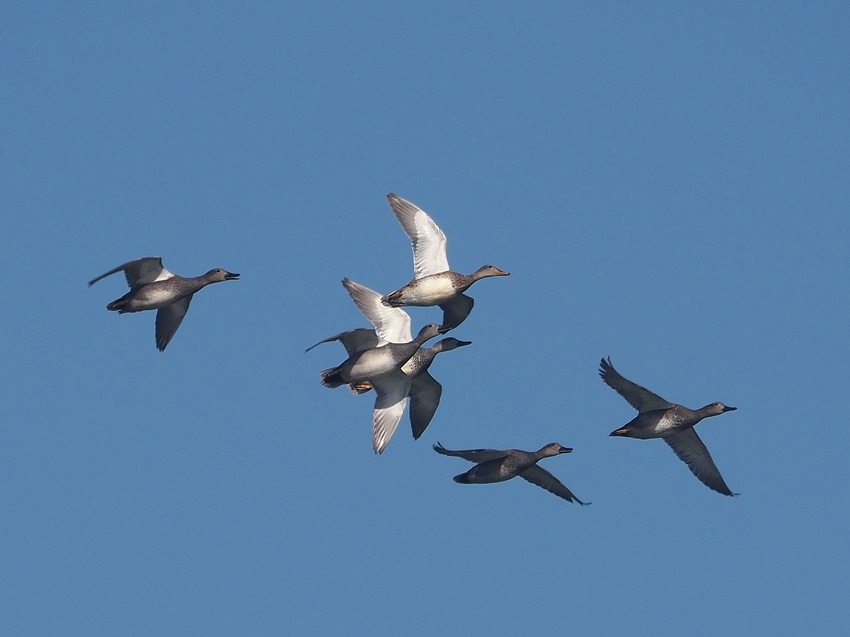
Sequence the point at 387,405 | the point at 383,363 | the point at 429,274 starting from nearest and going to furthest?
the point at 383,363, the point at 387,405, the point at 429,274

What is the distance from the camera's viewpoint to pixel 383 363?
26531 millimetres

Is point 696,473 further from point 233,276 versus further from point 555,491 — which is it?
point 233,276

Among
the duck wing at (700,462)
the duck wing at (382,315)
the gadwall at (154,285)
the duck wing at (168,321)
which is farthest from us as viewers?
the duck wing at (700,462)

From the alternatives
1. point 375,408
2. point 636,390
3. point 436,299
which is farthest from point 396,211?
point 636,390

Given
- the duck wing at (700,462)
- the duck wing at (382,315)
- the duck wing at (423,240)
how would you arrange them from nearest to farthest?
the duck wing at (382,315)
the duck wing at (423,240)
the duck wing at (700,462)

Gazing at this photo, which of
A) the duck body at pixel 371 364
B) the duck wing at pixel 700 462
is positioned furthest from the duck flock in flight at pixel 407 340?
the duck wing at pixel 700 462

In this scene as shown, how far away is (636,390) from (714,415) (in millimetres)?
2112

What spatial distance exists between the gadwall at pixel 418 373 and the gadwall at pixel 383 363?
17 centimetres

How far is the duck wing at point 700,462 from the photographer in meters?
29.6

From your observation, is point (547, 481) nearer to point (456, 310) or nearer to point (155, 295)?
point (456, 310)

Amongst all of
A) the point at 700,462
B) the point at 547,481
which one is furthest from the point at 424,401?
the point at 700,462

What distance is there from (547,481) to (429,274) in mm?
4757

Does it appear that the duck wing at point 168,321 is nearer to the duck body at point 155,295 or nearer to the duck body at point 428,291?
the duck body at point 155,295

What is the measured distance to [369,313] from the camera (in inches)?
1103
